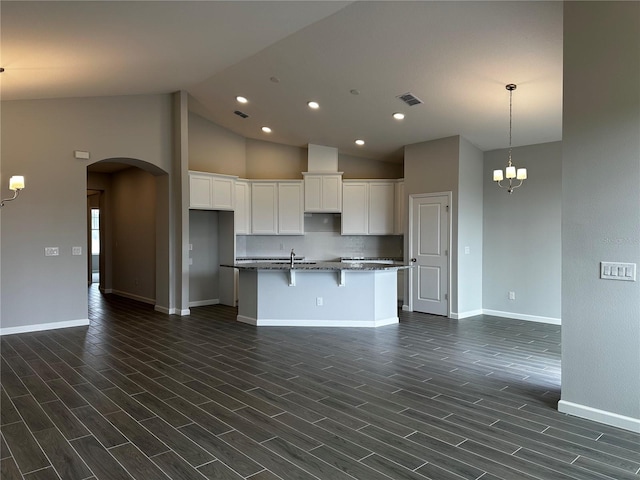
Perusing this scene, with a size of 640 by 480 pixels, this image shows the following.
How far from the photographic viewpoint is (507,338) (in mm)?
5824

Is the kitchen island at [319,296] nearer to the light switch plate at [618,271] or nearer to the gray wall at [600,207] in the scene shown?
the gray wall at [600,207]

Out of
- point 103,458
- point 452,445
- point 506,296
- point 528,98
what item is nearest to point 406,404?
point 452,445

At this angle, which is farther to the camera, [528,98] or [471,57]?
[528,98]

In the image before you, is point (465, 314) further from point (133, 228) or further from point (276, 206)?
point (133, 228)

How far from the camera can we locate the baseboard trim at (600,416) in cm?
299

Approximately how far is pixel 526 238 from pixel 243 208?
5.23 m

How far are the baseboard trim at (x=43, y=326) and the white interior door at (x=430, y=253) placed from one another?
5500 mm

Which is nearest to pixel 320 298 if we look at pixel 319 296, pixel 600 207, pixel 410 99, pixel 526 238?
pixel 319 296

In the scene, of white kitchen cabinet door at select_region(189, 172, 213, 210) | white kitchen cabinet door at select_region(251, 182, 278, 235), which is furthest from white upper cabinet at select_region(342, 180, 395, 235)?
white kitchen cabinet door at select_region(189, 172, 213, 210)

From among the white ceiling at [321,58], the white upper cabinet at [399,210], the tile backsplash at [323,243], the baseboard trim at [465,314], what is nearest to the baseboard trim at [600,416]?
the white ceiling at [321,58]

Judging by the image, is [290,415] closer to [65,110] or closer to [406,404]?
[406,404]

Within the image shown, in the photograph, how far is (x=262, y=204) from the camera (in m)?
8.79

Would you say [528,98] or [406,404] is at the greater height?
[528,98]

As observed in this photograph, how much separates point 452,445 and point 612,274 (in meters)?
Answer: 1.65
